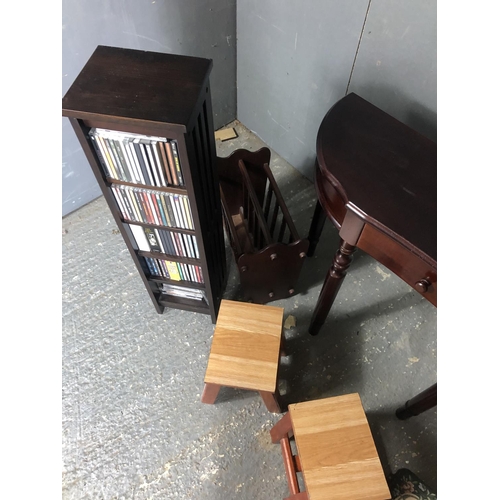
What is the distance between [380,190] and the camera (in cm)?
94

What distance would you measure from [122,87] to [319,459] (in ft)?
3.31

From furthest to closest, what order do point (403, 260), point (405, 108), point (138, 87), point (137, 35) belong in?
point (137, 35)
point (405, 108)
point (403, 260)
point (138, 87)

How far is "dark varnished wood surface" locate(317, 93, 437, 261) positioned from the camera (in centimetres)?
89

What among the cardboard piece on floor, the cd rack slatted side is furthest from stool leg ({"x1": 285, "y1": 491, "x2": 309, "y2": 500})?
the cardboard piece on floor

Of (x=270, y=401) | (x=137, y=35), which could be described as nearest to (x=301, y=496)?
(x=270, y=401)

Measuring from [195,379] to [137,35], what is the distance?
129cm

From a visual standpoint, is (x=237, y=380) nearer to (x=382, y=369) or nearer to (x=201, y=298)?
(x=201, y=298)

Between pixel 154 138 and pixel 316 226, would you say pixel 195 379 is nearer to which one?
pixel 316 226

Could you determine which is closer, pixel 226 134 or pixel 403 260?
pixel 403 260

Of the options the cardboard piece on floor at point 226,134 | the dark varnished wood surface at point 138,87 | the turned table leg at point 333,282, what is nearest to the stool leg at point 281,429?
the turned table leg at point 333,282

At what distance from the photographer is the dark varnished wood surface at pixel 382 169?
2.91ft
